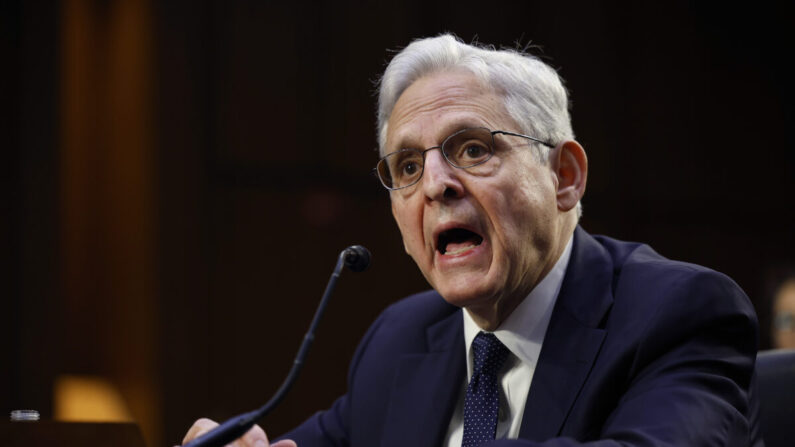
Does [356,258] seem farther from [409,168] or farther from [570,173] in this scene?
[570,173]

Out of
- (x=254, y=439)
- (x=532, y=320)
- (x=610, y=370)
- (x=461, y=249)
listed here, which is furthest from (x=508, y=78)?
(x=254, y=439)

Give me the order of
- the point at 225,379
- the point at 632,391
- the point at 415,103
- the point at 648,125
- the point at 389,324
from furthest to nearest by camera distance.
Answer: the point at 648,125 < the point at 225,379 < the point at 389,324 < the point at 415,103 < the point at 632,391

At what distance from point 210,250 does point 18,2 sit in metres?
1.60

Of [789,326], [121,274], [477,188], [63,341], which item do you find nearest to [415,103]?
[477,188]

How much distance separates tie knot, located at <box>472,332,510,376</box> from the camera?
5.44 feet

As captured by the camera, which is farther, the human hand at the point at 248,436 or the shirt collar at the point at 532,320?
the shirt collar at the point at 532,320

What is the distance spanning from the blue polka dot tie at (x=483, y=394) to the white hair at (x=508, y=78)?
0.38m

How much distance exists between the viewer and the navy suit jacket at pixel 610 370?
129cm

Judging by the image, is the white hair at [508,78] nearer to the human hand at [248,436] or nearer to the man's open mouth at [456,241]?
the man's open mouth at [456,241]

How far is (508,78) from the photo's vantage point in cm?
167

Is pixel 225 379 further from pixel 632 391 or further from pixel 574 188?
pixel 632 391

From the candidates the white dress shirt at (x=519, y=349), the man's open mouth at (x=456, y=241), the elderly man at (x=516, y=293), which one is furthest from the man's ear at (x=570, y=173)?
the man's open mouth at (x=456, y=241)

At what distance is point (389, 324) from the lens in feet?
6.64

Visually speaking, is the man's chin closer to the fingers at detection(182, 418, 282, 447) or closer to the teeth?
the teeth
